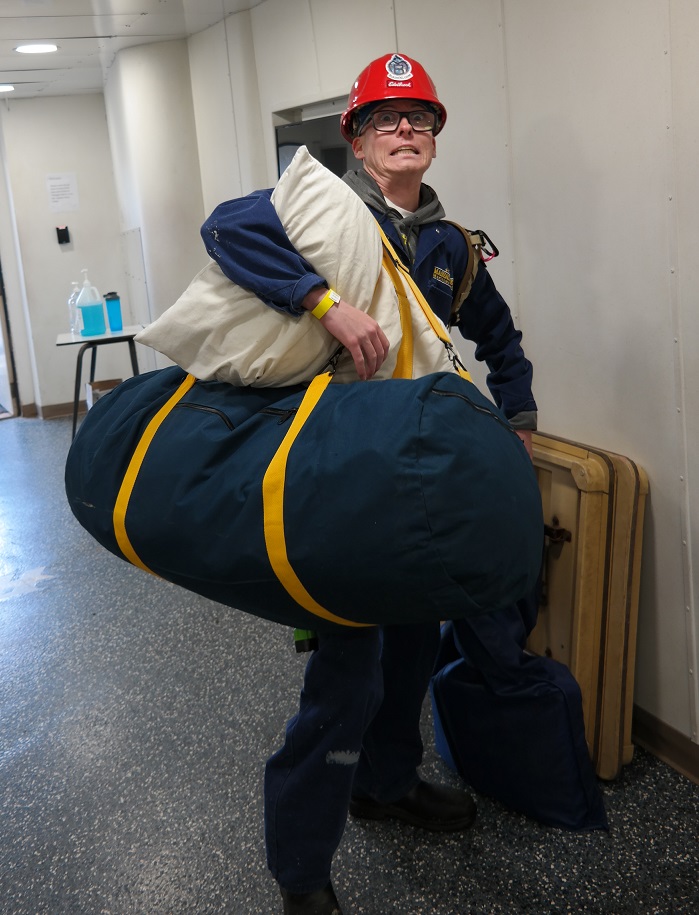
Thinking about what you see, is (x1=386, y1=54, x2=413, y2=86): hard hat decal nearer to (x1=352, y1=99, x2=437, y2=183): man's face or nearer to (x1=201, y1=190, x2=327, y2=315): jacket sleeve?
(x1=352, y1=99, x2=437, y2=183): man's face

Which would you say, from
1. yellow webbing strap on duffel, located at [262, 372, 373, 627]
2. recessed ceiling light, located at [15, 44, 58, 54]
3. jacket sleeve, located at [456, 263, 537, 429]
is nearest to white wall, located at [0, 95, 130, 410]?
recessed ceiling light, located at [15, 44, 58, 54]

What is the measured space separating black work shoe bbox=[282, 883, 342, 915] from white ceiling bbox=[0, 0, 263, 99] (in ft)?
11.9

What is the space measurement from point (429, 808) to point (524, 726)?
0.26 metres

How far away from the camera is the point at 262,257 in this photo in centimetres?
130

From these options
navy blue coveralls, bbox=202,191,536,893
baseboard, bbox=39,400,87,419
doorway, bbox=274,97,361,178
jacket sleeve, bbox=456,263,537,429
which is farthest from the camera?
baseboard, bbox=39,400,87,419

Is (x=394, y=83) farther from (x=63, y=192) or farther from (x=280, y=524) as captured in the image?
(x=63, y=192)

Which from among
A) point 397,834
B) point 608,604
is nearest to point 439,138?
point 608,604

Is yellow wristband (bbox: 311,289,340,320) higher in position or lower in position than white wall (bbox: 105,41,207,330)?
lower

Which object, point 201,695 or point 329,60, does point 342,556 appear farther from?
point 329,60

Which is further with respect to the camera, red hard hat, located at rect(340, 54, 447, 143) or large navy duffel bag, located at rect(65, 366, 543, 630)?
red hard hat, located at rect(340, 54, 447, 143)

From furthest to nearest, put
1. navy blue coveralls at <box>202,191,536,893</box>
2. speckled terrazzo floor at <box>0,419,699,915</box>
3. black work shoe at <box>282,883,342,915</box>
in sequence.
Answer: speckled terrazzo floor at <box>0,419,699,915</box>
black work shoe at <box>282,883,342,915</box>
navy blue coveralls at <box>202,191,536,893</box>

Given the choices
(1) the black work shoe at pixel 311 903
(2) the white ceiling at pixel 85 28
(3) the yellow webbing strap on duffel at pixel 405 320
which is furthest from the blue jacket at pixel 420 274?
(2) the white ceiling at pixel 85 28

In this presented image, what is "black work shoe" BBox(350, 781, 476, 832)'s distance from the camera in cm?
181

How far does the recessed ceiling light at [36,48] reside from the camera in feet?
15.6
